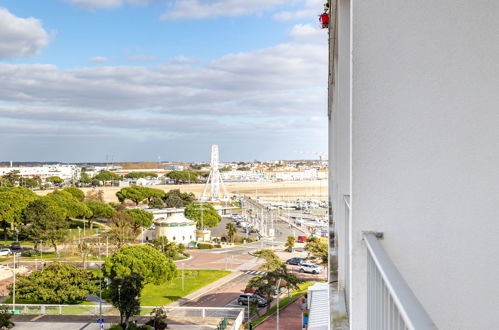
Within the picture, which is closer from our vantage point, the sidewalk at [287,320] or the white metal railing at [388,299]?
the white metal railing at [388,299]

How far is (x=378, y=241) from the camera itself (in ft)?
4.66

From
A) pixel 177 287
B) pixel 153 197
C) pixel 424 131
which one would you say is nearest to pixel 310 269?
pixel 177 287

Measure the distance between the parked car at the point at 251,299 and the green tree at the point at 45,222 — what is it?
15.5 metres

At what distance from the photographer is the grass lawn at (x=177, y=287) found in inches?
793

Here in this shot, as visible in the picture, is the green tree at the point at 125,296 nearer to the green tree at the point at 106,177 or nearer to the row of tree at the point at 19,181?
the row of tree at the point at 19,181

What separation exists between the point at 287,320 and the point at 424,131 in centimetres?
1756

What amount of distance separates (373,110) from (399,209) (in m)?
0.31

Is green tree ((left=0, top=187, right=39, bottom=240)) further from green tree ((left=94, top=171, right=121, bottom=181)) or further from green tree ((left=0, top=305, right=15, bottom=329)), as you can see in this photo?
green tree ((left=94, top=171, right=121, bottom=181))

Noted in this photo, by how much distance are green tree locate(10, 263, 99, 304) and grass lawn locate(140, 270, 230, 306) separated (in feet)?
8.73

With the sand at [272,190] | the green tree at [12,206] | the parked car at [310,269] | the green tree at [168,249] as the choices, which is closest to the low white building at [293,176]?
the sand at [272,190]

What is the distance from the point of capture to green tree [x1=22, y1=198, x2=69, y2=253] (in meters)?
30.2

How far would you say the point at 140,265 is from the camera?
18.9 meters

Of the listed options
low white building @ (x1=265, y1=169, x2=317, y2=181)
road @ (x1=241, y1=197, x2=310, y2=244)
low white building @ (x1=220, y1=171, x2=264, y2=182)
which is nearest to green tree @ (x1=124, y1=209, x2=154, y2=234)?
road @ (x1=241, y1=197, x2=310, y2=244)

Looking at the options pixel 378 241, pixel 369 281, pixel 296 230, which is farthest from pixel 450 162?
pixel 296 230
